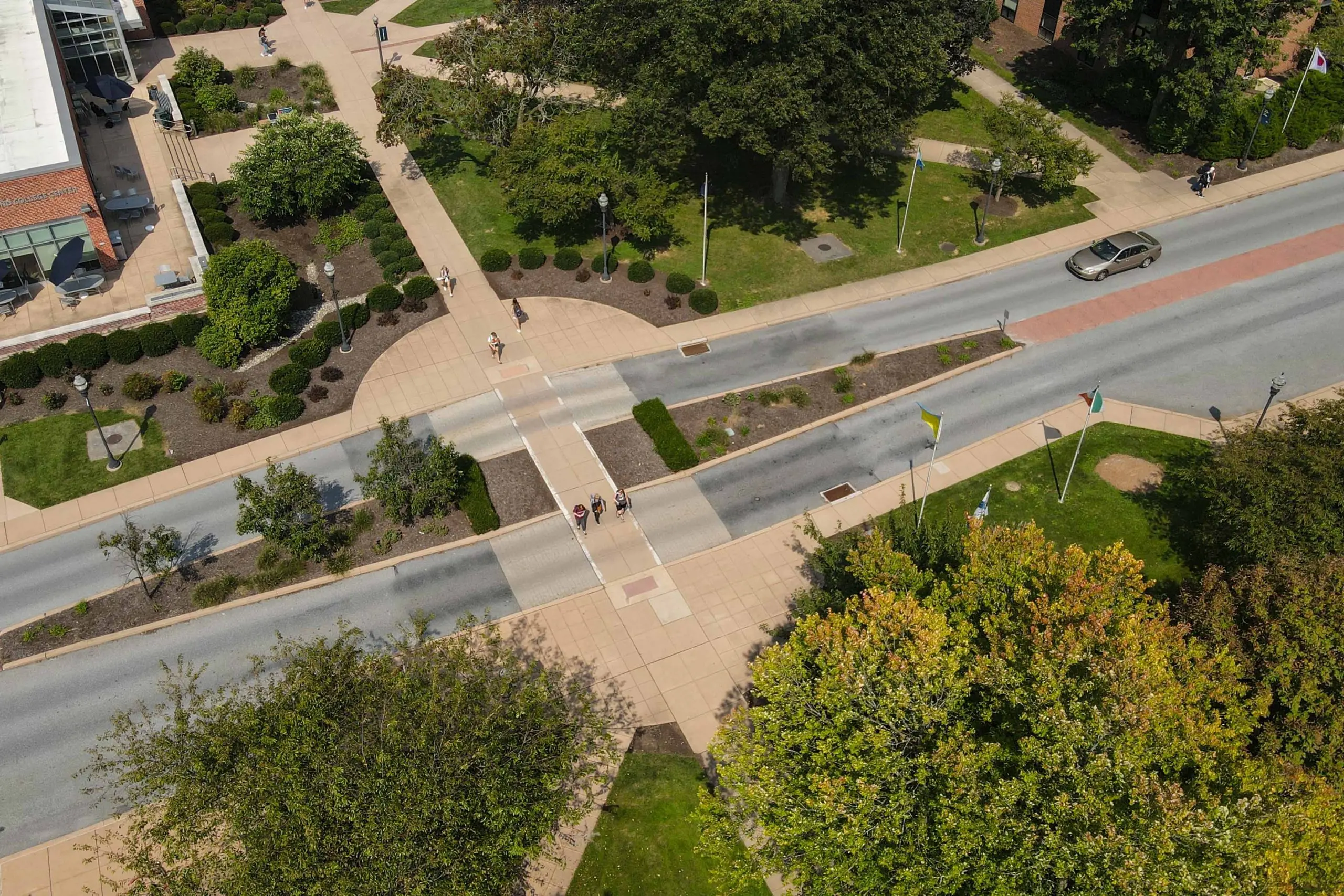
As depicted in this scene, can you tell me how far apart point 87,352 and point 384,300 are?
13229 millimetres

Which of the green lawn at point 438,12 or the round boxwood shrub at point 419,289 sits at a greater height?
the green lawn at point 438,12

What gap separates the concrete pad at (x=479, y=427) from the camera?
4219cm

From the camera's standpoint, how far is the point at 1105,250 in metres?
51.6

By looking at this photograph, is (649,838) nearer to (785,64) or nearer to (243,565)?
(243,565)

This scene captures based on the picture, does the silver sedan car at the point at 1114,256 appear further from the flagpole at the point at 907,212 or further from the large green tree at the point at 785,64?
the large green tree at the point at 785,64

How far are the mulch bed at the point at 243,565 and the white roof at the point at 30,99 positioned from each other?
23.4 meters

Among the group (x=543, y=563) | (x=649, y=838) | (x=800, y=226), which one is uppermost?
(x=800, y=226)

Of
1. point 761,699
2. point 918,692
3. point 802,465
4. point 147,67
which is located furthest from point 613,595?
point 147,67

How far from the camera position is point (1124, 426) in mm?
43312

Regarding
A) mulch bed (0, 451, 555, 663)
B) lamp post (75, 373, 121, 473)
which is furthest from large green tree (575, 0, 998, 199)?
lamp post (75, 373, 121, 473)

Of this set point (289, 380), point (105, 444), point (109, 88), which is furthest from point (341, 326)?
point (109, 88)

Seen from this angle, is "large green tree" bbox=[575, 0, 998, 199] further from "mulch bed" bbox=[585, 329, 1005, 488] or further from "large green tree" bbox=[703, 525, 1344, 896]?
"large green tree" bbox=[703, 525, 1344, 896]

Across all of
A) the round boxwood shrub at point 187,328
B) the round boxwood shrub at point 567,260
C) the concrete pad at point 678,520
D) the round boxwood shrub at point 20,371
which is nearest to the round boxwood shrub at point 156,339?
the round boxwood shrub at point 187,328

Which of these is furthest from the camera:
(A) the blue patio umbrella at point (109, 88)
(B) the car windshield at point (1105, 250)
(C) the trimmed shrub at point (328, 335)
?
(A) the blue patio umbrella at point (109, 88)
